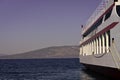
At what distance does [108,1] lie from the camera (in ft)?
78.0

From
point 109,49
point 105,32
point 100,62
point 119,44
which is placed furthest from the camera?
point 100,62

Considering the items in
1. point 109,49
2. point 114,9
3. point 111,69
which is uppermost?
point 114,9

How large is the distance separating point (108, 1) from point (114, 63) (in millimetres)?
5848

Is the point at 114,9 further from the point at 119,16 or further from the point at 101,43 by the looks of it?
the point at 101,43

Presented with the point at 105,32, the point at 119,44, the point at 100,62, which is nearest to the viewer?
the point at 119,44

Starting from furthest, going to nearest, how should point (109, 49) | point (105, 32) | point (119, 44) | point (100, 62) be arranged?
point (100, 62), point (105, 32), point (109, 49), point (119, 44)

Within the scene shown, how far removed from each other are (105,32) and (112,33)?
2.27m

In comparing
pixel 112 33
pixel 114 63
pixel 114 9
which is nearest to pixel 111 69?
pixel 114 63

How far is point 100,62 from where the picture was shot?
993 inches

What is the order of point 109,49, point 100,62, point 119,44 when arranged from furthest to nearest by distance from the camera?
point 100,62
point 109,49
point 119,44

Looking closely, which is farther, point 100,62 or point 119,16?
point 100,62

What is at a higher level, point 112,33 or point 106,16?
point 106,16

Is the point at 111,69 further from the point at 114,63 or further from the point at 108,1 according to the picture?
the point at 108,1

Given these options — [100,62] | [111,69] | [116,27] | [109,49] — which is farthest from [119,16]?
[100,62]
